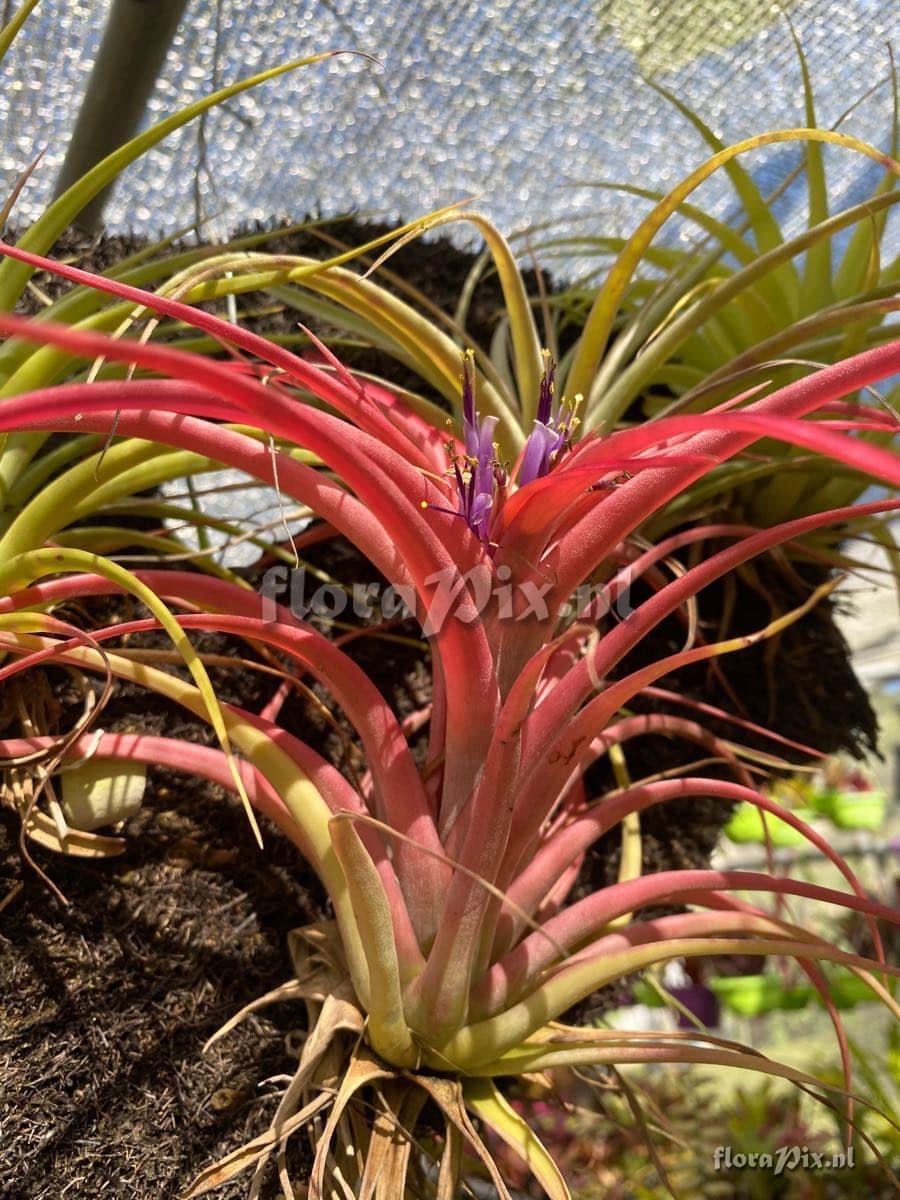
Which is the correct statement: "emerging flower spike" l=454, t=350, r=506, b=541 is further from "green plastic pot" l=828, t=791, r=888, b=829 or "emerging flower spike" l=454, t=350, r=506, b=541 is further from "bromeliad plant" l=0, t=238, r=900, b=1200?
"green plastic pot" l=828, t=791, r=888, b=829

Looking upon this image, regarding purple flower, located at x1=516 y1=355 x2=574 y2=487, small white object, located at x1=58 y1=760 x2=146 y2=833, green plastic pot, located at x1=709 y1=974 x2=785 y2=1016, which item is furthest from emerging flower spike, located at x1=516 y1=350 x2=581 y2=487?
green plastic pot, located at x1=709 y1=974 x2=785 y2=1016

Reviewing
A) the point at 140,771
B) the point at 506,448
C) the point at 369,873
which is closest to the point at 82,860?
the point at 140,771

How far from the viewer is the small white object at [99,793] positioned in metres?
0.54

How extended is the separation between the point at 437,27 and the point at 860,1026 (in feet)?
12.1

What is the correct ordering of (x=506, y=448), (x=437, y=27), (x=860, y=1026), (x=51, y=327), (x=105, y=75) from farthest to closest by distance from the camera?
(x=860, y=1026), (x=437, y=27), (x=105, y=75), (x=506, y=448), (x=51, y=327)

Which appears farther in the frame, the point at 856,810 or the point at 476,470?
the point at 856,810

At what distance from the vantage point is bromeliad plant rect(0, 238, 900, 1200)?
1.51 ft

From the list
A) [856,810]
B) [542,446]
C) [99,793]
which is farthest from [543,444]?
[856,810]

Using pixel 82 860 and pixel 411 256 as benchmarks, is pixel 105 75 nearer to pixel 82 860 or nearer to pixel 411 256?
pixel 411 256

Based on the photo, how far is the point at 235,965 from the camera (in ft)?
1.87

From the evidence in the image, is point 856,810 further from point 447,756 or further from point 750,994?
point 447,756

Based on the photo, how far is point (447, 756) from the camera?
521 mm

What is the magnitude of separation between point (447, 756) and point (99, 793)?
0.64 feet

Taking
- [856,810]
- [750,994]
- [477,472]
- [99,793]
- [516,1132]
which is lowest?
[750,994]
